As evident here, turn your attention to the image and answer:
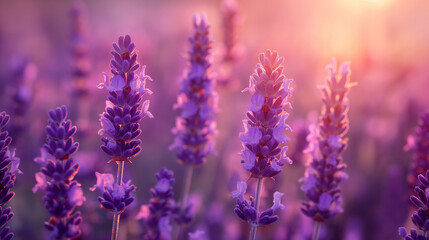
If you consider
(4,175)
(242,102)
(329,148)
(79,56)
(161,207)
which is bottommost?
(161,207)

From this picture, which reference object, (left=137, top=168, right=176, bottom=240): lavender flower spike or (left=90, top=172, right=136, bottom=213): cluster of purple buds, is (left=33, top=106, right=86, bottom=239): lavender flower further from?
A: (left=137, top=168, right=176, bottom=240): lavender flower spike

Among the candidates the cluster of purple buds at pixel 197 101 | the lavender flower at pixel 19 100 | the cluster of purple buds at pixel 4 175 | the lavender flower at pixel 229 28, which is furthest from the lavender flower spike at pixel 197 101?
the lavender flower at pixel 19 100

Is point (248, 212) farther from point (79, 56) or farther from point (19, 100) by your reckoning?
point (79, 56)

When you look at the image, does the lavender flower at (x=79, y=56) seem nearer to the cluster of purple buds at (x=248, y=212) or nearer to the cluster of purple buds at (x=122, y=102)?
the cluster of purple buds at (x=122, y=102)

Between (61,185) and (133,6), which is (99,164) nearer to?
(61,185)

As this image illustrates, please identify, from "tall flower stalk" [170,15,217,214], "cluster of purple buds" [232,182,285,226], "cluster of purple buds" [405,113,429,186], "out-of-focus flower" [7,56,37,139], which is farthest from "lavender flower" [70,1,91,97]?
"cluster of purple buds" [405,113,429,186]

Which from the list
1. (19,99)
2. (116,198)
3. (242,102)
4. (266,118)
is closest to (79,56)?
(19,99)

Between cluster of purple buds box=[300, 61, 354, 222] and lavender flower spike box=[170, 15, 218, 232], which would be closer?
cluster of purple buds box=[300, 61, 354, 222]
